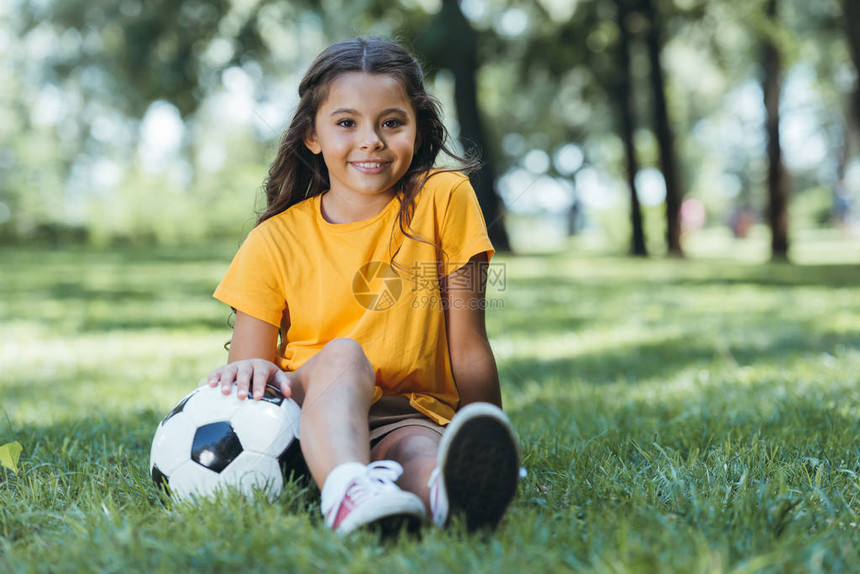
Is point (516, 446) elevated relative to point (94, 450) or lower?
elevated

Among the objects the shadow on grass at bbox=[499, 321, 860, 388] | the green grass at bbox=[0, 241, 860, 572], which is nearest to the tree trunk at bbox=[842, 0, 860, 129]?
the green grass at bbox=[0, 241, 860, 572]

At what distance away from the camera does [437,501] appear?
1.82m

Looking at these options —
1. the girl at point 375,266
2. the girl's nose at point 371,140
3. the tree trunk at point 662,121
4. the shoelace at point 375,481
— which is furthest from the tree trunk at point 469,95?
the shoelace at point 375,481

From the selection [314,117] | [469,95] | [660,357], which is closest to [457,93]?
[469,95]

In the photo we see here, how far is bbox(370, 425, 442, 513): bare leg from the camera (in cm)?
199

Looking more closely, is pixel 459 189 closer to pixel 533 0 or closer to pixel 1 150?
pixel 533 0

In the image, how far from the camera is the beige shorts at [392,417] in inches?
89.7

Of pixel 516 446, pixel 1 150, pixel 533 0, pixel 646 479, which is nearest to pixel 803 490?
pixel 646 479

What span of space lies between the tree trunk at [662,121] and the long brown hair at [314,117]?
13966mm

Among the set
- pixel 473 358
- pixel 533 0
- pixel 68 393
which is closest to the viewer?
pixel 473 358

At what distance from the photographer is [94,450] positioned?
288 centimetres

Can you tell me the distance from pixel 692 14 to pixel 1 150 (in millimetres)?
23411

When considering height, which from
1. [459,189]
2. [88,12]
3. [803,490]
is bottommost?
[803,490]

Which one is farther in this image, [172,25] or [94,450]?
[172,25]
